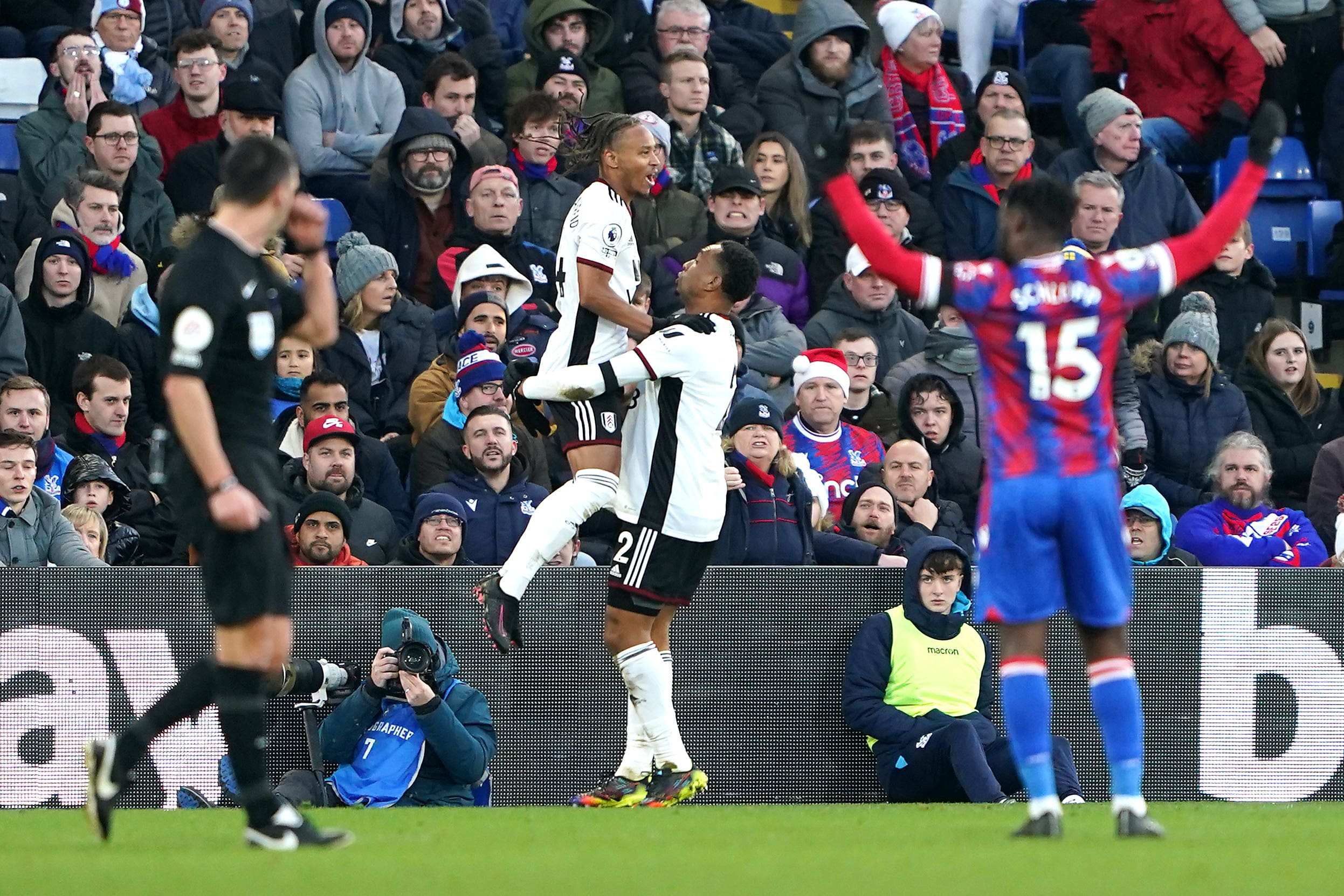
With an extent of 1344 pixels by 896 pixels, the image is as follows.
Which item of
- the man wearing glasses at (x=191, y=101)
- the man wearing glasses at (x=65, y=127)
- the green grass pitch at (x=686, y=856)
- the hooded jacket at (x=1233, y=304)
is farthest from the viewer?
the hooded jacket at (x=1233, y=304)

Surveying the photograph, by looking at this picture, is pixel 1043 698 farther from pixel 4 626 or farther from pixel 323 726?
pixel 4 626

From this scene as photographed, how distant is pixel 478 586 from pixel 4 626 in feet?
7.91

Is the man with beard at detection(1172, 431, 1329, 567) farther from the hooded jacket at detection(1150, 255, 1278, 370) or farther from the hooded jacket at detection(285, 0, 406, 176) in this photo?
the hooded jacket at detection(285, 0, 406, 176)

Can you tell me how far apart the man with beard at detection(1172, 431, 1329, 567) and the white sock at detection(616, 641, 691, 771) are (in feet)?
13.5

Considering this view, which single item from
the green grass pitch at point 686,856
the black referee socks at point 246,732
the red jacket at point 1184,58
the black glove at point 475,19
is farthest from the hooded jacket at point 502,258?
the black referee socks at point 246,732

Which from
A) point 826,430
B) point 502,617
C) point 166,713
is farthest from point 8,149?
point 166,713

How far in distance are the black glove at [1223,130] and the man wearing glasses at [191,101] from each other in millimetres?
7739

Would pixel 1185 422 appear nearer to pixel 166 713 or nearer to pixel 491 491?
pixel 491 491

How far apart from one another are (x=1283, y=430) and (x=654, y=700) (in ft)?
21.4

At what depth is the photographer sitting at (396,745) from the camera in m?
9.35

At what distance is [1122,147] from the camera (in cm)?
1498

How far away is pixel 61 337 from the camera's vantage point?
12.0 m

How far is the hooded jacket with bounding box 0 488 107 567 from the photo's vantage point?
32.7ft

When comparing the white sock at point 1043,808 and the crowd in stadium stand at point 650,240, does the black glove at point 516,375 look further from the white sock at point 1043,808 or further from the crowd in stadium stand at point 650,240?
the white sock at point 1043,808
